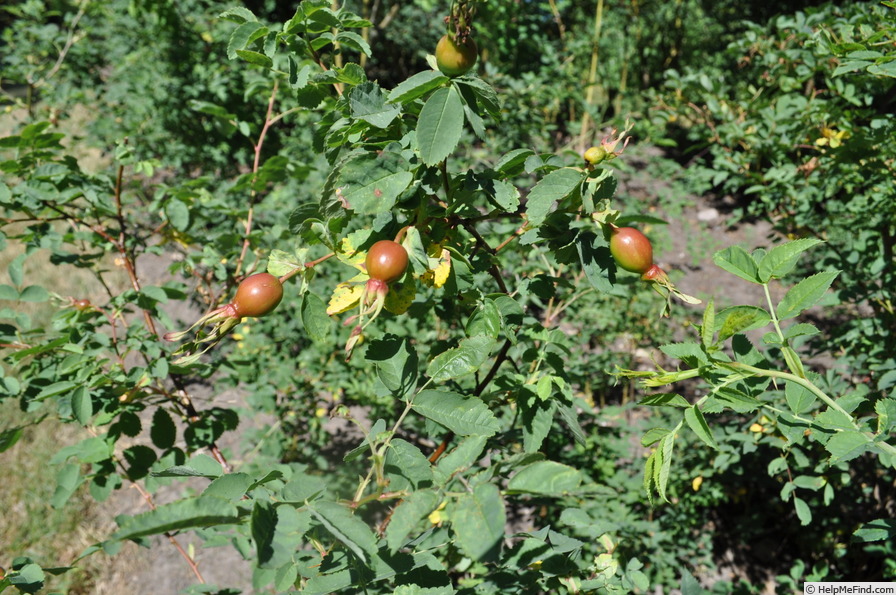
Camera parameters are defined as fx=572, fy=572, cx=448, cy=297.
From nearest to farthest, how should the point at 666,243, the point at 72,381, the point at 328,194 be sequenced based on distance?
the point at 328,194 < the point at 72,381 < the point at 666,243

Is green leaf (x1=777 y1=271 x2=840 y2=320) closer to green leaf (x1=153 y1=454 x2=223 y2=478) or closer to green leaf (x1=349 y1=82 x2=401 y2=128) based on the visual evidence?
green leaf (x1=349 y1=82 x2=401 y2=128)

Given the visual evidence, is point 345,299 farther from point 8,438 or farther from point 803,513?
point 803,513

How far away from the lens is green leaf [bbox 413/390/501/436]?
0.78 meters

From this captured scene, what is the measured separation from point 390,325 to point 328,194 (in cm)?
138

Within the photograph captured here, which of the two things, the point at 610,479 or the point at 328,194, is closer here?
the point at 328,194

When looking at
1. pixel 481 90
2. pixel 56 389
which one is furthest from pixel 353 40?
pixel 56 389

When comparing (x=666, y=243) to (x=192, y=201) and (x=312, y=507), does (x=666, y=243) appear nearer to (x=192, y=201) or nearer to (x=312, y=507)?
(x=192, y=201)

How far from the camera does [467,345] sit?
84 centimetres

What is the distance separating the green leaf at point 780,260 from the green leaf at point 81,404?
4.41 feet

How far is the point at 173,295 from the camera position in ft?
5.02

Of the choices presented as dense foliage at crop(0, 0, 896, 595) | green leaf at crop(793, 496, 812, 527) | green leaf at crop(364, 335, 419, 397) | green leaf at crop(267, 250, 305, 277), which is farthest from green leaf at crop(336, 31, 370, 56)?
green leaf at crop(793, 496, 812, 527)

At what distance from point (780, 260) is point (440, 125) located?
0.50 meters

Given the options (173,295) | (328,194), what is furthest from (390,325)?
(328,194)

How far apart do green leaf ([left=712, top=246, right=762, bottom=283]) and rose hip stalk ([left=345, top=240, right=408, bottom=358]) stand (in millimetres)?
461
